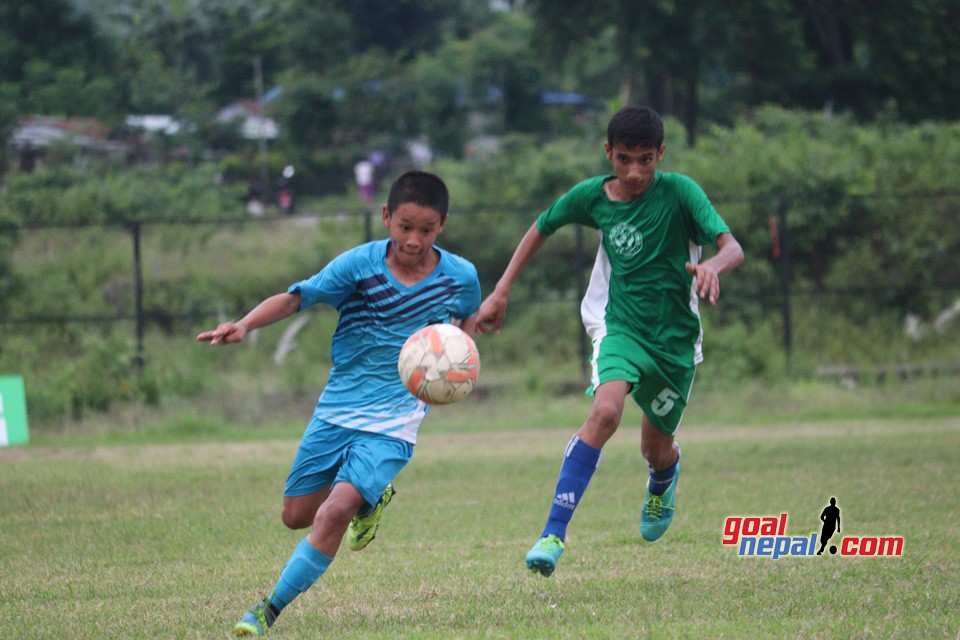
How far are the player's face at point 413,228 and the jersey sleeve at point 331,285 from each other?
0.78ft

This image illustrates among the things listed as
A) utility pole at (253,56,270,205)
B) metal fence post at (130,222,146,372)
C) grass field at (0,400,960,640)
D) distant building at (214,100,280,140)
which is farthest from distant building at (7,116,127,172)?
grass field at (0,400,960,640)

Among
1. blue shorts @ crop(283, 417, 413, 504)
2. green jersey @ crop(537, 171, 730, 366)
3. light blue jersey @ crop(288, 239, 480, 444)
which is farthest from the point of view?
green jersey @ crop(537, 171, 730, 366)

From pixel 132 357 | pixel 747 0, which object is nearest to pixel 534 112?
pixel 747 0

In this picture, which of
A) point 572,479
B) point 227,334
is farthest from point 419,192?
point 572,479

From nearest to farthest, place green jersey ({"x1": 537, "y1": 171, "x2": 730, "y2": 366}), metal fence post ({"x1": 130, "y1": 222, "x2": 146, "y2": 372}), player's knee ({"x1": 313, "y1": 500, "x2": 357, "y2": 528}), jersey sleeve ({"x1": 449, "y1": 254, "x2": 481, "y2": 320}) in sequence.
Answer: player's knee ({"x1": 313, "y1": 500, "x2": 357, "y2": 528}), jersey sleeve ({"x1": 449, "y1": 254, "x2": 481, "y2": 320}), green jersey ({"x1": 537, "y1": 171, "x2": 730, "y2": 366}), metal fence post ({"x1": 130, "y1": 222, "x2": 146, "y2": 372})

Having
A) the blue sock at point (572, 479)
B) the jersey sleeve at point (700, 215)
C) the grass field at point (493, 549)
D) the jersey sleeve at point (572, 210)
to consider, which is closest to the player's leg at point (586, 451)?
the blue sock at point (572, 479)

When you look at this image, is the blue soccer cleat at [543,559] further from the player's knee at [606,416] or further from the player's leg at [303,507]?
the player's leg at [303,507]

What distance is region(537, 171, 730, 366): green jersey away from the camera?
6.06 metres

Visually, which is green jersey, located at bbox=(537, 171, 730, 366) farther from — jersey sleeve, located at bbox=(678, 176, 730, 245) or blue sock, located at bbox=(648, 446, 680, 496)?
blue sock, located at bbox=(648, 446, 680, 496)

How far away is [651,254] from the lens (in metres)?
6.10

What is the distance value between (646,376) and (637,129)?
1207mm

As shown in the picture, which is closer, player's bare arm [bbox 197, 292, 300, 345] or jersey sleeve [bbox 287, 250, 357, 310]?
player's bare arm [bbox 197, 292, 300, 345]

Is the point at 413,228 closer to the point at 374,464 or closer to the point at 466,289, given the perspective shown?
the point at 466,289

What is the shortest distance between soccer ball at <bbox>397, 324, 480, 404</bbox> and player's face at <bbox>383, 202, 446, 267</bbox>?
386 mm
